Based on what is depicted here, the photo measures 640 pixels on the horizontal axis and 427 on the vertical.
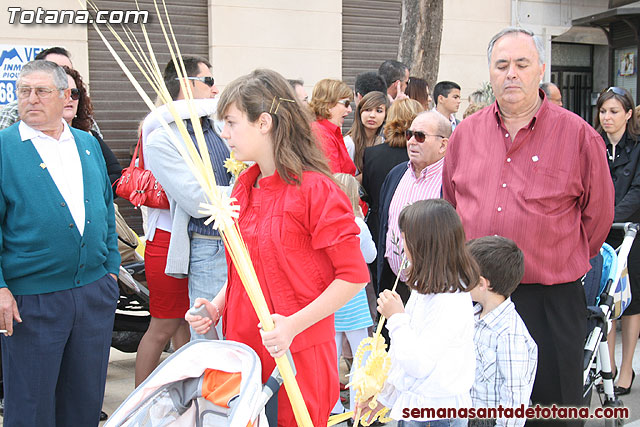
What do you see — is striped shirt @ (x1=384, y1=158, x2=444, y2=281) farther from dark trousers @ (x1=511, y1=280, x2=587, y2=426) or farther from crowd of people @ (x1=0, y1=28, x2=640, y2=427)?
dark trousers @ (x1=511, y1=280, x2=587, y2=426)

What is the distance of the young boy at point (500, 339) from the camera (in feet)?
10.1

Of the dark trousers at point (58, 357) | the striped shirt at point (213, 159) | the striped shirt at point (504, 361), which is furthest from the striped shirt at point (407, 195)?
the dark trousers at point (58, 357)

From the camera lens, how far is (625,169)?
5.80m

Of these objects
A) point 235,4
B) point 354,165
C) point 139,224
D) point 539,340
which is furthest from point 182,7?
point 539,340

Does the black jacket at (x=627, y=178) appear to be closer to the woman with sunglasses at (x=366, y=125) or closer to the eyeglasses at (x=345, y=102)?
the woman with sunglasses at (x=366, y=125)

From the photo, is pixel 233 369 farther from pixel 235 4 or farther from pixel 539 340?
pixel 235 4

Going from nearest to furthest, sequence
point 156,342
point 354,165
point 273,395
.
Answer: point 273,395 → point 156,342 → point 354,165

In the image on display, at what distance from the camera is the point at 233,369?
99.0 inches

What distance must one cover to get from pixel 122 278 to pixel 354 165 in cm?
203

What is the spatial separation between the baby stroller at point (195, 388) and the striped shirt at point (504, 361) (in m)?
1.10

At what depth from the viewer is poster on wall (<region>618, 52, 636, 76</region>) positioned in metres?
14.5

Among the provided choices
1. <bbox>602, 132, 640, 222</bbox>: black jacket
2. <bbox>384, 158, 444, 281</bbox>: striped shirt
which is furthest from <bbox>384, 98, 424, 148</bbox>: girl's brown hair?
<bbox>602, 132, 640, 222</bbox>: black jacket

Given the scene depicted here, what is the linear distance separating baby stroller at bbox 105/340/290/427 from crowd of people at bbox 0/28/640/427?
0.43ft

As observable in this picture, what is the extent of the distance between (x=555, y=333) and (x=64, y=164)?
246 centimetres
